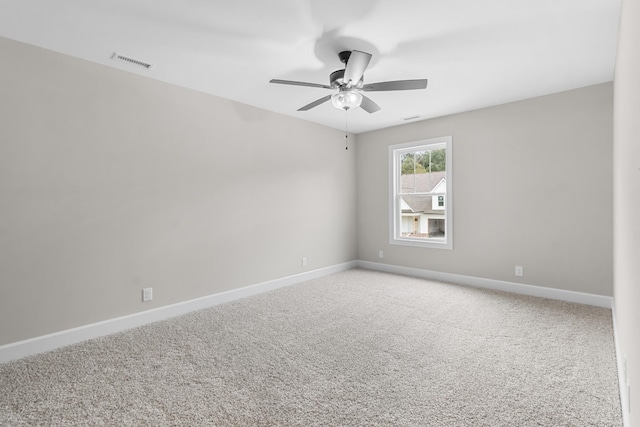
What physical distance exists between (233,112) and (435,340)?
3.33 meters

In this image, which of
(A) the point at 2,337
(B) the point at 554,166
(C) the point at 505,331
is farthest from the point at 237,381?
(B) the point at 554,166

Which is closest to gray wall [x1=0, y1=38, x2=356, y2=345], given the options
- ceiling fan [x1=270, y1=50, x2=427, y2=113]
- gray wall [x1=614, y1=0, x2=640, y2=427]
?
ceiling fan [x1=270, y1=50, x2=427, y2=113]

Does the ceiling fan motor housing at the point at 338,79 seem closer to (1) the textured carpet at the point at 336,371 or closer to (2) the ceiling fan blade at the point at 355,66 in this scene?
(2) the ceiling fan blade at the point at 355,66

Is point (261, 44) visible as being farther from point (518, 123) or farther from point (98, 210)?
point (518, 123)

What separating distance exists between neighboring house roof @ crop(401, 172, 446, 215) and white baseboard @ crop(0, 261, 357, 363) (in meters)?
2.36

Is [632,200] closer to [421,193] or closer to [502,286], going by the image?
[502,286]

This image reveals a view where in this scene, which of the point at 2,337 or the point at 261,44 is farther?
the point at 261,44

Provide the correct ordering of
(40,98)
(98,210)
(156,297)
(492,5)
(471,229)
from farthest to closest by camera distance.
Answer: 1. (471,229)
2. (156,297)
3. (98,210)
4. (40,98)
5. (492,5)

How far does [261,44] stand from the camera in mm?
2574

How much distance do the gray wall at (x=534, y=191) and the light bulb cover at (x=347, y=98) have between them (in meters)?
2.31

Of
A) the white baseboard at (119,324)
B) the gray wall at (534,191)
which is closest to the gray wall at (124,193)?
the white baseboard at (119,324)

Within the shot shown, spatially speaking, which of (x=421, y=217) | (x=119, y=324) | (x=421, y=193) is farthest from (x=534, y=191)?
(x=119, y=324)

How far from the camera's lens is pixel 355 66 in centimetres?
254

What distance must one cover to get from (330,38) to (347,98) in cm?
52
